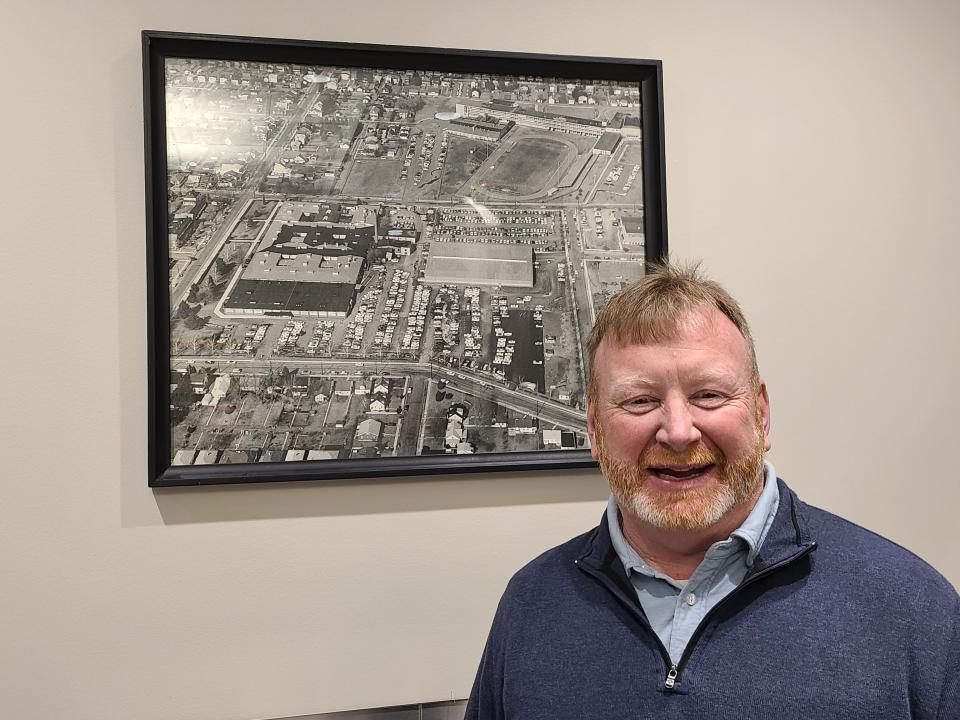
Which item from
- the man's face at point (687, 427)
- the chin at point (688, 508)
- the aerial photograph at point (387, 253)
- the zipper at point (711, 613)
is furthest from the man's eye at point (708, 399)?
the aerial photograph at point (387, 253)

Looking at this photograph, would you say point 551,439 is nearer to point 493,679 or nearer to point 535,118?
point 493,679

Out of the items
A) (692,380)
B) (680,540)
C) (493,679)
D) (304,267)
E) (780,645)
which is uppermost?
(304,267)

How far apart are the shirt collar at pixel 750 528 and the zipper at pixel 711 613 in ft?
0.07

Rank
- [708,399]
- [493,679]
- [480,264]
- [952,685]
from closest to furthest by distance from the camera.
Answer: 1. [952,685]
2. [708,399]
3. [493,679]
4. [480,264]

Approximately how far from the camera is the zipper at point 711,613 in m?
0.91

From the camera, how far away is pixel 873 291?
Answer: 5.42ft

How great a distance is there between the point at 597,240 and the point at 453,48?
1.64ft

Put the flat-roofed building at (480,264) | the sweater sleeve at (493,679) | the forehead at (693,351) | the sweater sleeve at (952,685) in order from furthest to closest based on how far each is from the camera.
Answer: the flat-roofed building at (480,264) → the sweater sleeve at (493,679) → the forehead at (693,351) → the sweater sleeve at (952,685)

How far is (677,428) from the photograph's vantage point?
947mm

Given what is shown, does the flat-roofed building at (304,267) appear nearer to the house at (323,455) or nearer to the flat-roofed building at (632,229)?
the house at (323,455)

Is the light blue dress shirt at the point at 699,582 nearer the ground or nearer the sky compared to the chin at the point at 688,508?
nearer the ground

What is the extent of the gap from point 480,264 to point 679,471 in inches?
26.6

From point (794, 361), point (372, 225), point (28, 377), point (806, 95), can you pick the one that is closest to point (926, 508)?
point (794, 361)

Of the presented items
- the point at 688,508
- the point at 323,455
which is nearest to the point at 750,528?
the point at 688,508
